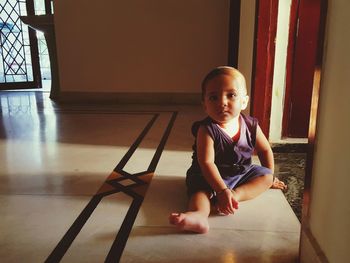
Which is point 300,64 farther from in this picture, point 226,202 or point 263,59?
point 226,202

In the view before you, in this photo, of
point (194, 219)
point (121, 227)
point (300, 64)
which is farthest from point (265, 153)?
point (300, 64)

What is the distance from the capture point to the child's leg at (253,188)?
0.91m

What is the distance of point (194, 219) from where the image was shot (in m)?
0.75

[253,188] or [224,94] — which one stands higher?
[224,94]

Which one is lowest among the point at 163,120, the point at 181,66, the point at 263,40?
the point at 163,120

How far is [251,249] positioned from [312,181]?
0.19m

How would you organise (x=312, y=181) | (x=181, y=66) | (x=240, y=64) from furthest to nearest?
(x=181, y=66) < (x=240, y=64) < (x=312, y=181)

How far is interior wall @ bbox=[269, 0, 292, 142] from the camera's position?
52.4 inches

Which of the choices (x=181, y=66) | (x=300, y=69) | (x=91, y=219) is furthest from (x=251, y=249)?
(x=181, y=66)

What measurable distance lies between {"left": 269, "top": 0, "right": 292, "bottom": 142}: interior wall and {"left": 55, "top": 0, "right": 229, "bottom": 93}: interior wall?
1.11 metres

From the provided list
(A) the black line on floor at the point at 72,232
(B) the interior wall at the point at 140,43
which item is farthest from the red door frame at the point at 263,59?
(B) the interior wall at the point at 140,43

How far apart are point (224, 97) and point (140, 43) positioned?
1.75m

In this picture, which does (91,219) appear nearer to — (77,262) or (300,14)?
(77,262)

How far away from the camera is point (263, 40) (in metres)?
1.24
